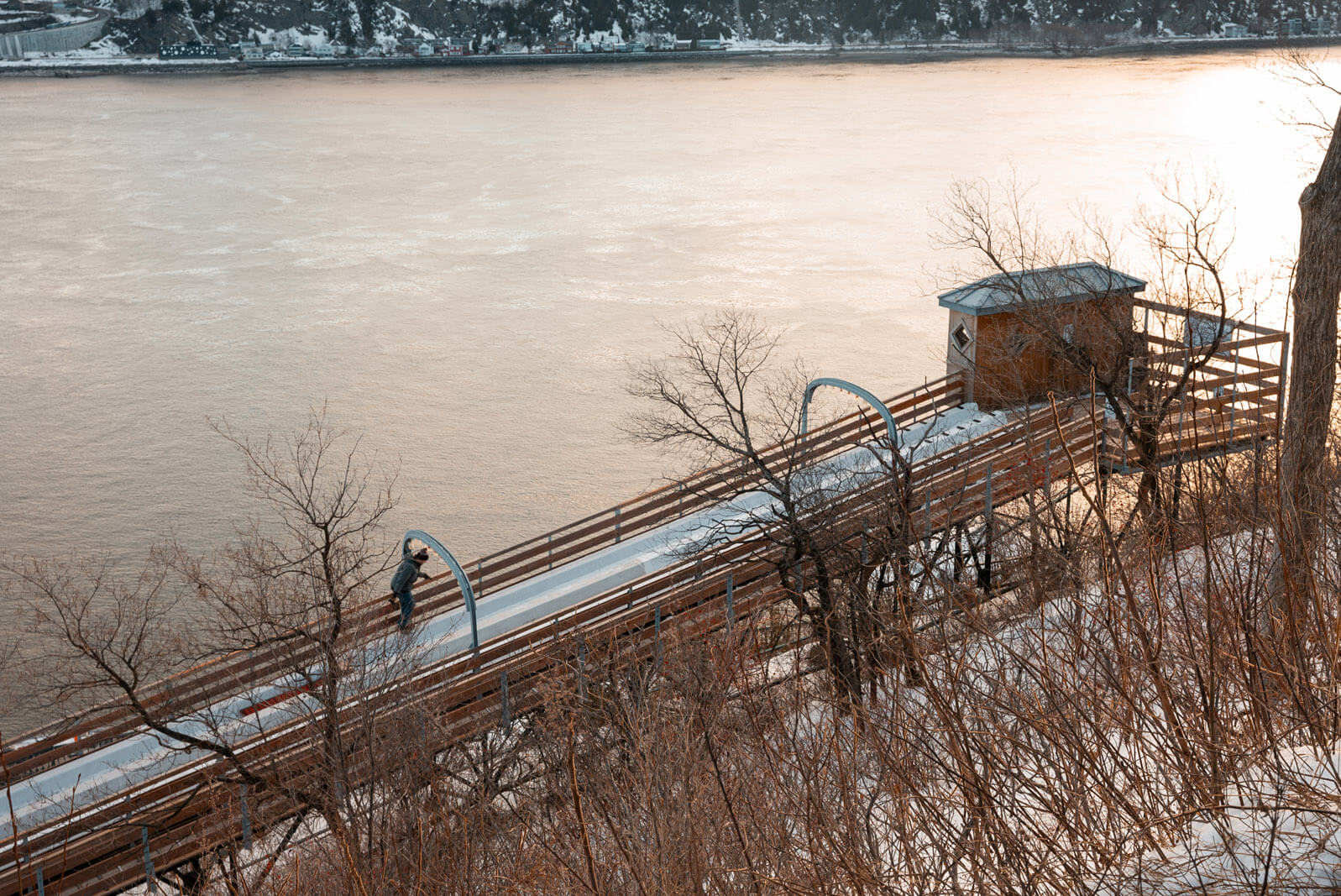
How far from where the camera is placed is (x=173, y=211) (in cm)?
4638

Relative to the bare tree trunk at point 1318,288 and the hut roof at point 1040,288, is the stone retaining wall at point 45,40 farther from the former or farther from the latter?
the bare tree trunk at point 1318,288

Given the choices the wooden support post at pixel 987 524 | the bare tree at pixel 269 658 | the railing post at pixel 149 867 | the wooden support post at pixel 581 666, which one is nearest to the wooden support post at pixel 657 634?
the wooden support post at pixel 581 666

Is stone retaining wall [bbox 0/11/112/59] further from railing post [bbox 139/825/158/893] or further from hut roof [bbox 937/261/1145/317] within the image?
railing post [bbox 139/825/158/893]

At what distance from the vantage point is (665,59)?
118 metres

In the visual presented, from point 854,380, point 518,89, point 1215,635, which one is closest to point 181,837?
point 1215,635

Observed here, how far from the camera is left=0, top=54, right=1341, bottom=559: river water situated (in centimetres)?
2253

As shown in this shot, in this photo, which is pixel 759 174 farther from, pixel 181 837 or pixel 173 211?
pixel 181 837

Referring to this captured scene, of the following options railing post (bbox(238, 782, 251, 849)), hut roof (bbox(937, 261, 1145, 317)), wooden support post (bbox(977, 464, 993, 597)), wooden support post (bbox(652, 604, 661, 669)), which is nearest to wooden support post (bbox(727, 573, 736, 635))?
wooden support post (bbox(652, 604, 661, 669))

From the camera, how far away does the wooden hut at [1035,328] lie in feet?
55.2

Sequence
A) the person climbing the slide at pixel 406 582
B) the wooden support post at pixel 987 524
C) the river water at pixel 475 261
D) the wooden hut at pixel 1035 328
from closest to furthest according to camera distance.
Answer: the person climbing the slide at pixel 406 582 < the wooden support post at pixel 987 524 < the wooden hut at pixel 1035 328 < the river water at pixel 475 261

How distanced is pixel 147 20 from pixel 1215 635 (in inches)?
5515

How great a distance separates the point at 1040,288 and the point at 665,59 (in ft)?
351

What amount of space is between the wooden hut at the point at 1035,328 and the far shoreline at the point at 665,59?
92616 mm

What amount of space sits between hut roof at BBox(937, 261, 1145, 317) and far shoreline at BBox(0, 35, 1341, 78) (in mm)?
92508
